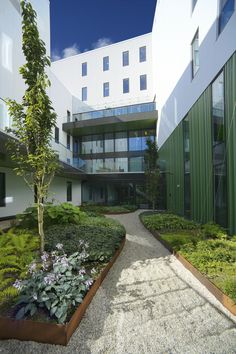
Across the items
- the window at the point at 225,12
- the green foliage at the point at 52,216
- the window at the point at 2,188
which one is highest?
the window at the point at 225,12

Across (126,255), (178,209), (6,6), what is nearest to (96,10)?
(6,6)

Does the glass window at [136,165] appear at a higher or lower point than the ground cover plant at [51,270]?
higher

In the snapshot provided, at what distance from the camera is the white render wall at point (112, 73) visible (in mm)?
23747

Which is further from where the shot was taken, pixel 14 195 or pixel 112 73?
pixel 112 73

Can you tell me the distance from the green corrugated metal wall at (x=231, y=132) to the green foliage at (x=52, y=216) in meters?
6.03

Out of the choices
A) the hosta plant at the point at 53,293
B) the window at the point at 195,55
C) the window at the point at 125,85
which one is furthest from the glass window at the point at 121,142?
the hosta plant at the point at 53,293

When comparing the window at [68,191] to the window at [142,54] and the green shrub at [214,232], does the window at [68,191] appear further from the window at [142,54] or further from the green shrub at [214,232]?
the window at [142,54]

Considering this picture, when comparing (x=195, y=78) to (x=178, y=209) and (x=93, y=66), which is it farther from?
(x=93, y=66)

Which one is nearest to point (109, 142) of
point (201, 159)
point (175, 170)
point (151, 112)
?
point (151, 112)

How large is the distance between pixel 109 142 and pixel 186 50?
41.9 ft

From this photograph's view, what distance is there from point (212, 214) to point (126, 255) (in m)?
4.25

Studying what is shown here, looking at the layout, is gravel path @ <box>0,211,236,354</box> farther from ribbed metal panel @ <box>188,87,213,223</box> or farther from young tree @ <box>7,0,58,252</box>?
ribbed metal panel @ <box>188,87,213,223</box>

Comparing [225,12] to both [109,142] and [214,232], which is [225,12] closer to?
[214,232]

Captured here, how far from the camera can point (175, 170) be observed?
13.5 metres
